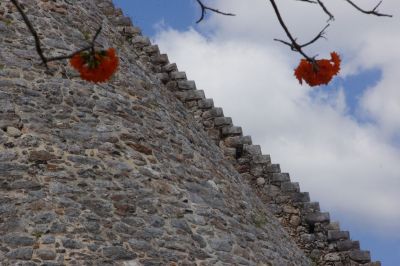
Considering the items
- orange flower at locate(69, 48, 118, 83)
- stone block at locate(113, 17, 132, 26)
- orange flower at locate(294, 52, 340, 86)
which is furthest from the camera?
stone block at locate(113, 17, 132, 26)

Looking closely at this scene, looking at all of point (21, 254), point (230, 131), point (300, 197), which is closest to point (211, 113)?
point (230, 131)

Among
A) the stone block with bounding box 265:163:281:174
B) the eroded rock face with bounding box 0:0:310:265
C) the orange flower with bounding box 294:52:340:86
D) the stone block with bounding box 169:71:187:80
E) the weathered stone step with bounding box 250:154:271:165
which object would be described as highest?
the stone block with bounding box 169:71:187:80

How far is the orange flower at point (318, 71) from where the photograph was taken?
478 cm

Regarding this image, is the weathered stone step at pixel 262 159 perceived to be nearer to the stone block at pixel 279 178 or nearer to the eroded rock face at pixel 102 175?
the stone block at pixel 279 178

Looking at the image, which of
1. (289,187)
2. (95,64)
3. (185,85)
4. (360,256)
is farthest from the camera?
(289,187)

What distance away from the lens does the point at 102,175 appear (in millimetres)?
10023

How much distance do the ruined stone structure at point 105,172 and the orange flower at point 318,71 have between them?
468 centimetres

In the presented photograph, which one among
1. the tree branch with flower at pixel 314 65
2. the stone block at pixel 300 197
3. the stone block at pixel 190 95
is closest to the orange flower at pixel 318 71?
the tree branch with flower at pixel 314 65

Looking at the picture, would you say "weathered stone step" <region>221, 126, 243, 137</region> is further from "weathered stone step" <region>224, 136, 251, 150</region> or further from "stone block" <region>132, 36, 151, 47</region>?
"stone block" <region>132, 36, 151, 47</region>

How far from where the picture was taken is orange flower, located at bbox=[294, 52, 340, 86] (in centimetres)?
478

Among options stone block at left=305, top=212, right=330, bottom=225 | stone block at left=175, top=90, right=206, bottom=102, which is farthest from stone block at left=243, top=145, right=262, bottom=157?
stone block at left=305, top=212, right=330, bottom=225

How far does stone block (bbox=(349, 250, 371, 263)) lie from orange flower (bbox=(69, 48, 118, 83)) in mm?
11637

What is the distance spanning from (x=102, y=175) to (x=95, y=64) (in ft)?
18.7

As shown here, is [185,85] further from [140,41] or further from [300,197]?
[300,197]
